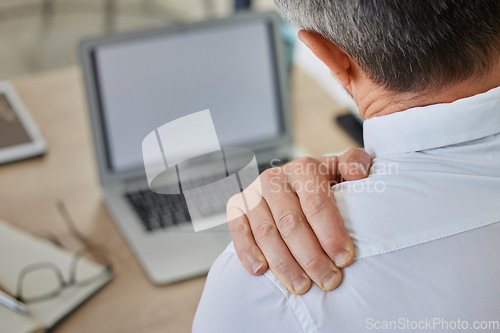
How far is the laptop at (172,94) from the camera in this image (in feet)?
3.99

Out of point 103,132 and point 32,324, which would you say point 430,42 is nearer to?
point 32,324

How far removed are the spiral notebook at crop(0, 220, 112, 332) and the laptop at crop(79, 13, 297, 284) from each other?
133 millimetres

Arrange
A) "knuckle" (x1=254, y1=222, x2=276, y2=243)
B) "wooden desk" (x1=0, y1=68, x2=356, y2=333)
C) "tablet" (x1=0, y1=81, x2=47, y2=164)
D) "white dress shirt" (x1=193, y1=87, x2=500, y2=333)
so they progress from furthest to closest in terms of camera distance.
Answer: "tablet" (x1=0, y1=81, x2=47, y2=164)
"wooden desk" (x1=0, y1=68, x2=356, y2=333)
"knuckle" (x1=254, y1=222, x2=276, y2=243)
"white dress shirt" (x1=193, y1=87, x2=500, y2=333)

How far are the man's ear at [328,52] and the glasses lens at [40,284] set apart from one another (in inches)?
26.8

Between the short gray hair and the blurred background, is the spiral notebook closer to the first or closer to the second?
the short gray hair

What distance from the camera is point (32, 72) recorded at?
325 cm

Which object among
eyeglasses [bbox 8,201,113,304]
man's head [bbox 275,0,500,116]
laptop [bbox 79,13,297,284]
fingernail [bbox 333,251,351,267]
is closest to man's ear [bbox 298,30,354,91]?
man's head [bbox 275,0,500,116]

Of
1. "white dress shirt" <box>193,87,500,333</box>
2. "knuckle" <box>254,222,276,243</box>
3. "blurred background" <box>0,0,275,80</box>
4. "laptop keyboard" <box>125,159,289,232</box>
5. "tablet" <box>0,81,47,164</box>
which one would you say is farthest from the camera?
"blurred background" <box>0,0,275,80</box>

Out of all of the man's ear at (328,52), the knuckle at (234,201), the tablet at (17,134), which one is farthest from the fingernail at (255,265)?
the tablet at (17,134)

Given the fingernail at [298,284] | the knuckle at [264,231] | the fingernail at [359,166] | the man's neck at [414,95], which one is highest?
the man's neck at [414,95]

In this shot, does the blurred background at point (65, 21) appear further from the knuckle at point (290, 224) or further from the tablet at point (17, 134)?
the knuckle at point (290, 224)

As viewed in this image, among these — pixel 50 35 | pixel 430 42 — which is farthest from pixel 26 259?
pixel 50 35

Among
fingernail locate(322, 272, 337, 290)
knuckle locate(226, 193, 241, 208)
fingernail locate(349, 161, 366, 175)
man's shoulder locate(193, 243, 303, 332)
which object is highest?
fingernail locate(349, 161, 366, 175)

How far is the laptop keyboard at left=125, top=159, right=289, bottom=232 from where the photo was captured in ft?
3.90
